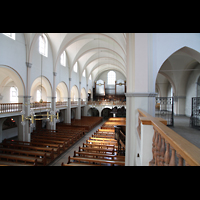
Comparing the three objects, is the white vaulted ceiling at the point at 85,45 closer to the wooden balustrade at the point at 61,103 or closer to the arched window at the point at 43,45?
the arched window at the point at 43,45

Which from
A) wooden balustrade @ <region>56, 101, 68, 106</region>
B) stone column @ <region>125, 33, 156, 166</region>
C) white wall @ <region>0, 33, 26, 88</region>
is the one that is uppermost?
white wall @ <region>0, 33, 26, 88</region>

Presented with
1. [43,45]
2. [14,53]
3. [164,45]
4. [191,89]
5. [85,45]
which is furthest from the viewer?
[85,45]

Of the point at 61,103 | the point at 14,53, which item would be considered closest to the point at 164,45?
the point at 14,53

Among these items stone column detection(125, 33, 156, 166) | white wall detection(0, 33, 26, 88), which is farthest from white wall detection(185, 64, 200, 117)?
white wall detection(0, 33, 26, 88)

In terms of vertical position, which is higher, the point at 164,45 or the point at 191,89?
the point at 164,45

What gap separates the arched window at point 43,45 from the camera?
14.0 meters

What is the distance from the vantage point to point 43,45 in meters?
14.4

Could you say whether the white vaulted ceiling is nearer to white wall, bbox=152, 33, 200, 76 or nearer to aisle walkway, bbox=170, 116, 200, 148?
white wall, bbox=152, 33, 200, 76

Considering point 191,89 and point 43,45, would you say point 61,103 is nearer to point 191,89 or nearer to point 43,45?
point 43,45

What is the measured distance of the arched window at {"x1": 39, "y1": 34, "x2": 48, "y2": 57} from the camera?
14.0m
